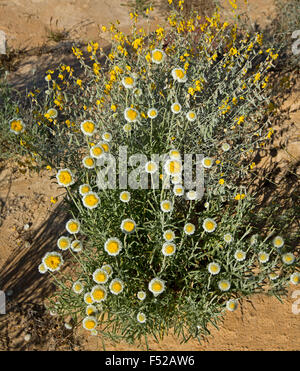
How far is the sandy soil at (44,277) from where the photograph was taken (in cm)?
303

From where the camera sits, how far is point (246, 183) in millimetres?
3941

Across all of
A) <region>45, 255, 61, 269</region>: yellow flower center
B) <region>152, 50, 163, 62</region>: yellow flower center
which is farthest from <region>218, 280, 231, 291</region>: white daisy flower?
<region>152, 50, 163, 62</region>: yellow flower center

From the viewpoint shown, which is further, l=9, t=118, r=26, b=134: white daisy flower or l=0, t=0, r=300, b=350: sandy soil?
l=0, t=0, r=300, b=350: sandy soil

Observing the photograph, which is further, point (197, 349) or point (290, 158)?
point (290, 158)

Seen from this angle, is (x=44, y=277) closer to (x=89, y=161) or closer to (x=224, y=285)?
(x=89, y=161)

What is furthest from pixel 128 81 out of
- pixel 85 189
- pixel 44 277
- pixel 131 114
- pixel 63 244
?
pixel 44 277

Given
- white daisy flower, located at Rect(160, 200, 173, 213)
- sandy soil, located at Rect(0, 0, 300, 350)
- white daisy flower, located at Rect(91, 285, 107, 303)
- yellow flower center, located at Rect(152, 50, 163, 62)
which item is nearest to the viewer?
white daisy flower, located at Rect(91, 285, 107, 303)

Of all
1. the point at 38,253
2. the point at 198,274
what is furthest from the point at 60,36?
the point at 198,274

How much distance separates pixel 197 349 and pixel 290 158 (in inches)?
104

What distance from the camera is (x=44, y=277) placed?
11.7 ft

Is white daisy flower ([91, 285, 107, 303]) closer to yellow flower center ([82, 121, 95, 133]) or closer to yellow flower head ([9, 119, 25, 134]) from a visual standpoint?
yellow flower center ([82, 121, 95, 133])

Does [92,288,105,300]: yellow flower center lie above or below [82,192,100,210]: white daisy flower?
below

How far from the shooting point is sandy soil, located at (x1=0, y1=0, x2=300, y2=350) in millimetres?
3025

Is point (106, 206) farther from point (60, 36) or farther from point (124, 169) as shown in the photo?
point (60, 36)
